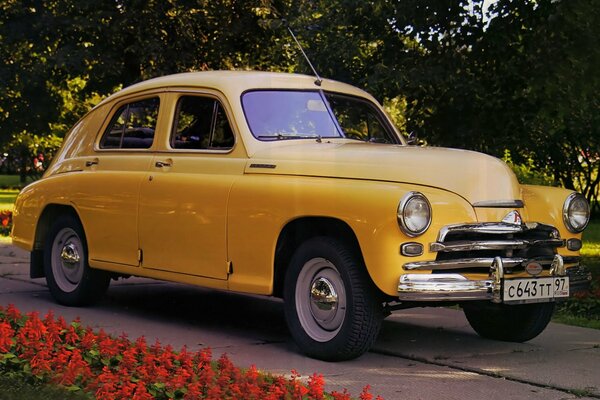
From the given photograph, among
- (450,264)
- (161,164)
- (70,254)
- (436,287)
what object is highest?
(161,164)


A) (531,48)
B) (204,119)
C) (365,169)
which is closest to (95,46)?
(531,48)

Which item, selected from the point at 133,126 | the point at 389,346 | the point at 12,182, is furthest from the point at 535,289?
the point at 12,182

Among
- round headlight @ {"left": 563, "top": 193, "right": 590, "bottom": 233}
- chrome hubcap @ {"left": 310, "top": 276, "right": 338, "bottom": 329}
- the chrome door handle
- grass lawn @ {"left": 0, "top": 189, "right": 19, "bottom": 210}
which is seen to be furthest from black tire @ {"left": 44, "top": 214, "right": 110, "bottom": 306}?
grass lawn @ {"left": 0, "top": 189, "right": 19, "bottom": 210}

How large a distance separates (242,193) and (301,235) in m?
0.54

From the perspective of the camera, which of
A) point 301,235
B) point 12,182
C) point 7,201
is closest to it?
point 301,235

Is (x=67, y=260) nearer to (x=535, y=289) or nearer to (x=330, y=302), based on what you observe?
(x=330, y=302)

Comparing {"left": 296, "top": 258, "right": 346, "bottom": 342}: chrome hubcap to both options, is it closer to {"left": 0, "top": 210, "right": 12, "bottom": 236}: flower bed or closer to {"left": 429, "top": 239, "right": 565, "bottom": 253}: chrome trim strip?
{"left": 429, "top": 239, "right": 565, "bottom": 253}: chrome trim strip

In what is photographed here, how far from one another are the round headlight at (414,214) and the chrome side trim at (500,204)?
1.25 ft

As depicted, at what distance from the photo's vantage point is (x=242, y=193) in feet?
23.6

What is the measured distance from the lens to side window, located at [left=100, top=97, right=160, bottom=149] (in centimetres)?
853

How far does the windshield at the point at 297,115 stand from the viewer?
7.55 m

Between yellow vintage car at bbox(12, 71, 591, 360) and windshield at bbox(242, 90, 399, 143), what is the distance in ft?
0.05

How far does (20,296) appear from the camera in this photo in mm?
9750

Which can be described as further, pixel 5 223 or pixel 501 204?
pixel 5 223
